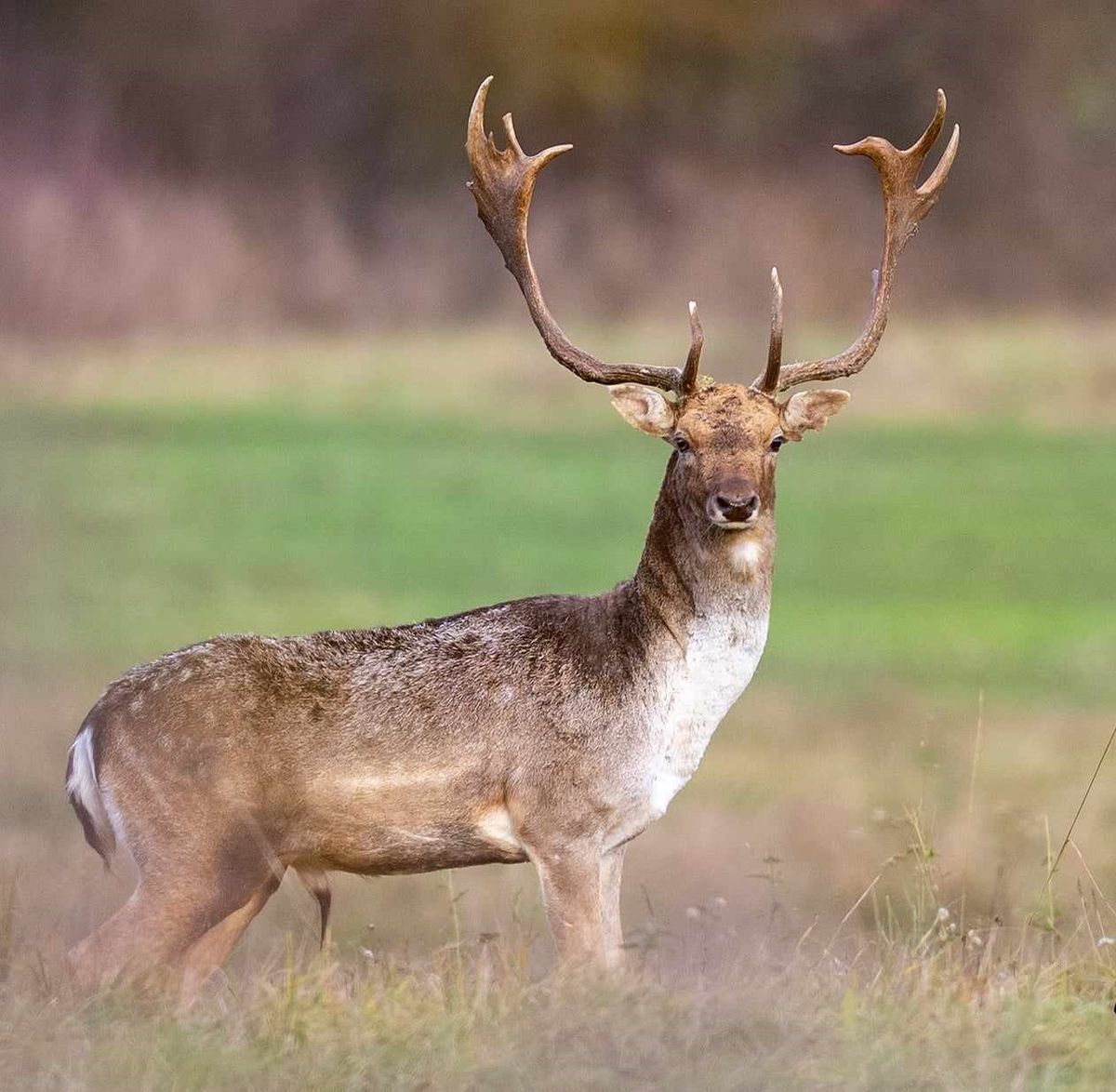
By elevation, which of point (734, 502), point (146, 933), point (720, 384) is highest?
point (720, 384)

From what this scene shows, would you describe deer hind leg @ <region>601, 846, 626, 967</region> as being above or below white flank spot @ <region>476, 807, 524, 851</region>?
below

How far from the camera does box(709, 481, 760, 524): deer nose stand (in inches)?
299

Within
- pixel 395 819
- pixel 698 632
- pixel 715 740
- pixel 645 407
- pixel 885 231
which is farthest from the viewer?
pixel 715 740

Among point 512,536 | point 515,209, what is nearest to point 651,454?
point 512,536

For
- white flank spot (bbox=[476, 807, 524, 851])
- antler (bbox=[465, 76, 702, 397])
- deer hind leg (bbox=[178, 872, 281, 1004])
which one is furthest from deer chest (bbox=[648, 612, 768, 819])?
deer hind leg (bbox=[178, 872, 281, 1004])

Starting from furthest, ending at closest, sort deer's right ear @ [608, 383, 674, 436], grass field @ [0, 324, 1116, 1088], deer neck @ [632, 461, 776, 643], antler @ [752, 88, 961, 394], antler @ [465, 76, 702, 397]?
antler @ [465, 76, 702, 397] < antler @ [752, 88, 961, 394] < deer's right ear @ [608, 383, 674, 436] < deer neck @ [632, 461, 776, 643] < grass field @ [0, 324, 1116, 1088]

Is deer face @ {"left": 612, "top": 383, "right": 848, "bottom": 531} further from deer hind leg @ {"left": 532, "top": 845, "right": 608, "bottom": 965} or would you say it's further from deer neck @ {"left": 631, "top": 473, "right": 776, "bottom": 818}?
deer hind leg @ {"left": 532, "top": 845, "right": 608, "bottom": 965}

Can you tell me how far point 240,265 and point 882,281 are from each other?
33372 mm

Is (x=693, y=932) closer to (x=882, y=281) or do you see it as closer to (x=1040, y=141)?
(x=882, y=281)

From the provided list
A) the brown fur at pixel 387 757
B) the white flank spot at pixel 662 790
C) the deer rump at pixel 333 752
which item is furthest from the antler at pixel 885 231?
the white flank spot at pixel 662 790

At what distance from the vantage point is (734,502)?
7594 millimetres

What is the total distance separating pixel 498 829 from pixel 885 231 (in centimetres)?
257

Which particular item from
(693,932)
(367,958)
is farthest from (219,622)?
(367,958)

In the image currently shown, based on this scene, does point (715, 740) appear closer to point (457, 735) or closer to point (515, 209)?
point (515, 209)
